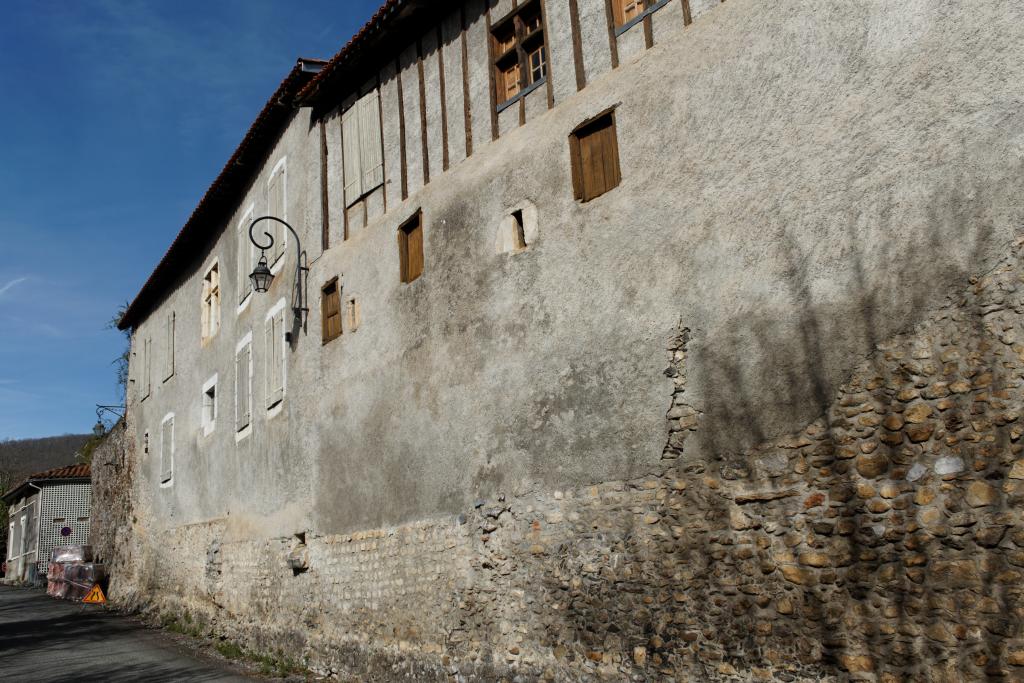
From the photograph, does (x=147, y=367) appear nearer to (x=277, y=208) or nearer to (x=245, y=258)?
(x=245, y=258)

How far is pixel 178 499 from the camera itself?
1688 centimetres

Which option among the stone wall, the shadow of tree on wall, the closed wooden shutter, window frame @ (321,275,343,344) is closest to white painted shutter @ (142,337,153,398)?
the closed wooden shutter

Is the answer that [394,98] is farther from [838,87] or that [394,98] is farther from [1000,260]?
[1000,260]

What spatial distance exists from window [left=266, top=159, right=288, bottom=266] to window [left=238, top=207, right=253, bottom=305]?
0.61 metres

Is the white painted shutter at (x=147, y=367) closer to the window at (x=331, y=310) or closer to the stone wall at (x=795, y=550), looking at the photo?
the window at (x=331, y=310)

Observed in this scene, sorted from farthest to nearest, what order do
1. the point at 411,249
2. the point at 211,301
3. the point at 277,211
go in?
1. the point at 211,301
2. the point at 277,211
3. the point at 411,249

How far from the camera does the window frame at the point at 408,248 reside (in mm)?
9609

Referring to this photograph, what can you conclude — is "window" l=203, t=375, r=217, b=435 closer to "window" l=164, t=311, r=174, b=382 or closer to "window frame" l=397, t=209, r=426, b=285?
"window" l=164, t=311, r=174, b=382

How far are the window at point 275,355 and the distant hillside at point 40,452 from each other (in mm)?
55531

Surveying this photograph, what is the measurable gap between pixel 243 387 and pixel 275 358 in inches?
65.4

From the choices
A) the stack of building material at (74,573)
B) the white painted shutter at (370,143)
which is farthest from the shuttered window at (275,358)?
the stack of building material at (74,573)

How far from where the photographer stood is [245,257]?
14.4 meters

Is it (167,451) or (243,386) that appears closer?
(243,386)

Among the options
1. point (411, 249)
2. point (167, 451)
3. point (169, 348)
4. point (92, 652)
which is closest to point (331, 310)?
point (411, 249)
